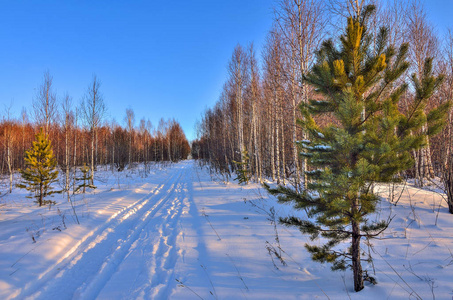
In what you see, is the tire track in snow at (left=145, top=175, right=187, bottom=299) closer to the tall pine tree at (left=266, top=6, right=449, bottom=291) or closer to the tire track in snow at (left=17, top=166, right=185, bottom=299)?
the tire track in snow at (left=17, top=166, right=185, bottom=299)

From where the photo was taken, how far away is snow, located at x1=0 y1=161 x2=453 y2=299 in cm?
252

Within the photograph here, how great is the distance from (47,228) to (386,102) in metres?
7.44

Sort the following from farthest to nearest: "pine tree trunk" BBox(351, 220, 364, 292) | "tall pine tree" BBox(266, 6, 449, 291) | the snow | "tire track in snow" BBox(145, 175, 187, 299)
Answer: "tire track in snow" BBox(145, 175, 187, 299), the snow, "pine tree trunk" BBox(351, 220, 364, 292), "tall pine tree" BBox(266, 6, 449, 291)

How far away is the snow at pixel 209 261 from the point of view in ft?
8.28

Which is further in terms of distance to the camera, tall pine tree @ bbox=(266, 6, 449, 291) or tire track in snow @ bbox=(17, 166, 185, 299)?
tire track in snow @ bbox=(17, 166, 185, 299)

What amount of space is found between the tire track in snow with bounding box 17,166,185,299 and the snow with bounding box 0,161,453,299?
2 centimetres

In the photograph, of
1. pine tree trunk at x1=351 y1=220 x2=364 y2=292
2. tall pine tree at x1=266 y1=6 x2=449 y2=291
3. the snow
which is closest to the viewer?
tall pine tree at x1=266 y1=6 x2=449 y2=291

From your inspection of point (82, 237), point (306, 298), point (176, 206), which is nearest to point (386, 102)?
point (306, 298)

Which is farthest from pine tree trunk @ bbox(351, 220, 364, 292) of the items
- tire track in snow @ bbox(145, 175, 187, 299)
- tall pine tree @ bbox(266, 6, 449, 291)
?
tire track in snow @ bbox(145, 175, 187, 299)

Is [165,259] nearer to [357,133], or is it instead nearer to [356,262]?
[356,262]

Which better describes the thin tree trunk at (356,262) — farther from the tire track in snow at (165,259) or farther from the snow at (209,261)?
the tire track in snow at (165,259)

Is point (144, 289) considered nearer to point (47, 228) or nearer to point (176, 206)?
point (47, 228)

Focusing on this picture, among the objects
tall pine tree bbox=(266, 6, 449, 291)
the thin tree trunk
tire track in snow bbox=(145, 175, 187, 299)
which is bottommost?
tire track in snow bbox=(145, 175, 187, 299)

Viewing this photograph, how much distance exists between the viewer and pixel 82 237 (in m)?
4.49
